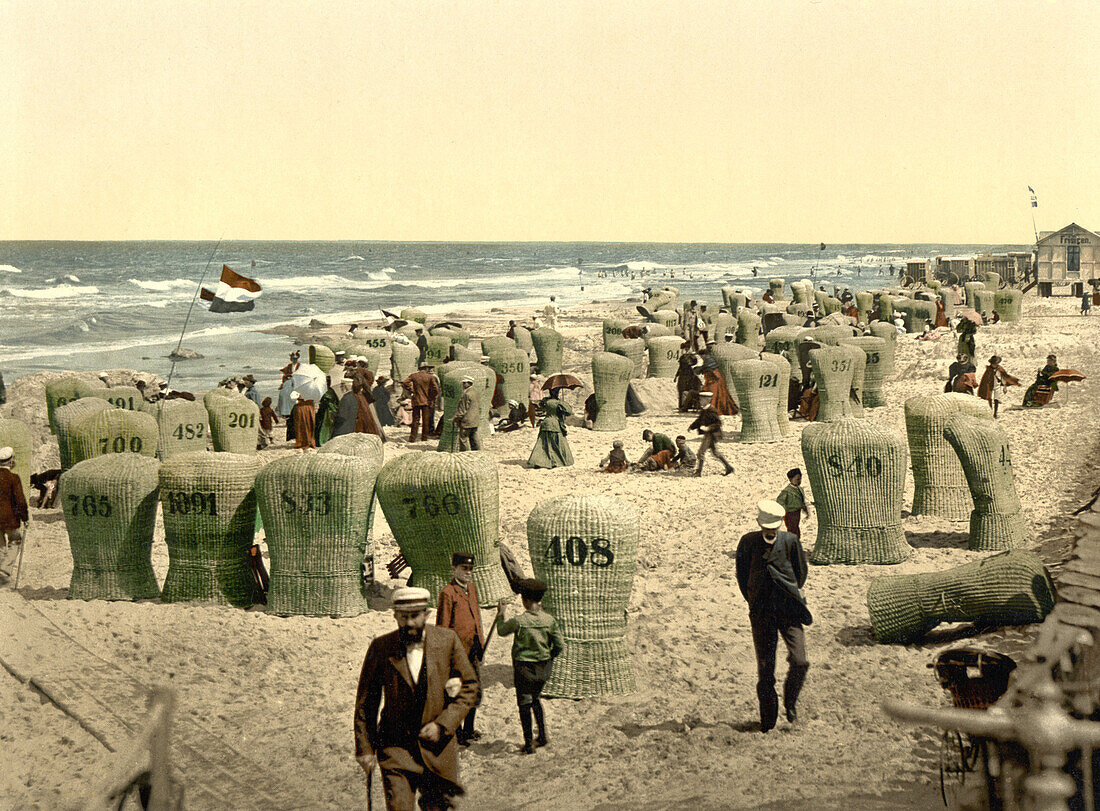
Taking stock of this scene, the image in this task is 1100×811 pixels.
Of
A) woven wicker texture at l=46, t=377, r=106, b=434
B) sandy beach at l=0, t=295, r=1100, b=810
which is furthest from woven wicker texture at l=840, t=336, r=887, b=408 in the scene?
woven wicker texture at l=46, t=377, r=106, b=434

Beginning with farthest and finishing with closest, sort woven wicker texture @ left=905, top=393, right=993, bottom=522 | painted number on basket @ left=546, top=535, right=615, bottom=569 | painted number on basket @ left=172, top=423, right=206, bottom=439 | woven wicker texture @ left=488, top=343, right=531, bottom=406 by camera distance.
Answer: woven wicker texture @ left=488, top=343, right=531, bottom=406 → painted number on basket @ left=172, top=423, right=206, bottom=439 → woven wicker texture @ left=905, top=393, right=993, bottom=522 → painted number on basket @ left=546, top=535, right=615, bottom=569

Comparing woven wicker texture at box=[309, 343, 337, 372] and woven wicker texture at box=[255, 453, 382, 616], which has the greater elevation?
woven wicker texture at box=[309, 343, 337, 372]

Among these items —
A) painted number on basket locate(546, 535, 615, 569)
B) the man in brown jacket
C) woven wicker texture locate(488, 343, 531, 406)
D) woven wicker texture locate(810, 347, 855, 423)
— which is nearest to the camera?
painted number on basket locate(546, 535, 615, 569)

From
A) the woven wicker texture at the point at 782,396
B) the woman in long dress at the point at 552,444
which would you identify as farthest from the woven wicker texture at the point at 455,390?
the woven wicker texture at the point at 782,396

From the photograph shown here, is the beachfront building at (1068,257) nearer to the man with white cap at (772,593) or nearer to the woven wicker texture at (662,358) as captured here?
the woven wicker texture at (662,358)

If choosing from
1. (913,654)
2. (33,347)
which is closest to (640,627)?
(913,654)

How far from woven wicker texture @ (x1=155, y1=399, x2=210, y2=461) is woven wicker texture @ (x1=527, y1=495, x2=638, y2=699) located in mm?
9503

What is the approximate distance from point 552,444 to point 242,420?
4690 millimetres

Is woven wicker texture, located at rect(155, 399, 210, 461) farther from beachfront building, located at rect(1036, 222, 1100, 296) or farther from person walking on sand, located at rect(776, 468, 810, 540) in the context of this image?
beachfront building, located at rect(1036, 222, 1100, 296)

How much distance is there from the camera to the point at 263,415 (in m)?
19.7

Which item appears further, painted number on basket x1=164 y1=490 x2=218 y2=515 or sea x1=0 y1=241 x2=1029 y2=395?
sea x1=0 y1=241 x2=1029 y2=395

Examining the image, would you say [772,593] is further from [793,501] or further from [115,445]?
[115,445]

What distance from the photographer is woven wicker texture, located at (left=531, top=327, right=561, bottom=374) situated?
26.4 m

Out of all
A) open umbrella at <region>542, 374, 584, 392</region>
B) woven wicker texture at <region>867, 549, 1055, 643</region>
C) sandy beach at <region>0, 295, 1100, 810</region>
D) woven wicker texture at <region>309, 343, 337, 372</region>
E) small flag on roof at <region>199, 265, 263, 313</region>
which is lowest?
sandy beach at <region>0, 295, 1100, 810</region>
